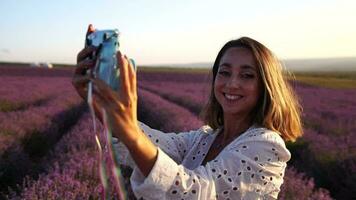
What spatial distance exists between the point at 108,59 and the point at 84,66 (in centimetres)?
16

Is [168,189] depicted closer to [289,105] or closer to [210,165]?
[210,165]

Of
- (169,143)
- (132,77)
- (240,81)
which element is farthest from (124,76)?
(169,143)

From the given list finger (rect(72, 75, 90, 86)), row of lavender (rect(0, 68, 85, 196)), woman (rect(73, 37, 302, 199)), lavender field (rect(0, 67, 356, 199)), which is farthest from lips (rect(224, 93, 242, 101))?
row of lavender (rect(0, 68, 85, 196))

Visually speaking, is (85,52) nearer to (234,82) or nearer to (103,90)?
(103,90)

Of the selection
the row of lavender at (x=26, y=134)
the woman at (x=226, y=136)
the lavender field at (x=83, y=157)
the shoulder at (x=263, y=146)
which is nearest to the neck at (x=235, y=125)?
the woman at (x=226, y=136)

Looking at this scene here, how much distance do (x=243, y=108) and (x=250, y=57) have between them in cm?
18

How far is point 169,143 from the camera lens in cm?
183

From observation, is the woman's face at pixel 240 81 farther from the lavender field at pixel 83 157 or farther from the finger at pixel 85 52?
the lavender field at pixel 83 157

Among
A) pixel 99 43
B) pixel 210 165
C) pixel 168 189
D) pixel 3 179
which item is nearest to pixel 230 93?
pixel 210 165

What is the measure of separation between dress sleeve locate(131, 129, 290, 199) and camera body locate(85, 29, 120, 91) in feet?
0.86

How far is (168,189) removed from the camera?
1199 mm

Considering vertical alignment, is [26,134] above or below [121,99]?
below

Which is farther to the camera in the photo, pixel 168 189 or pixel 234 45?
pixel 234 45

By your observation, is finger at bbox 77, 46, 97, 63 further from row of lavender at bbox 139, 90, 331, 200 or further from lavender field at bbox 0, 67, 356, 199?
row of lavender at bbox 139, 90, 331, 200
